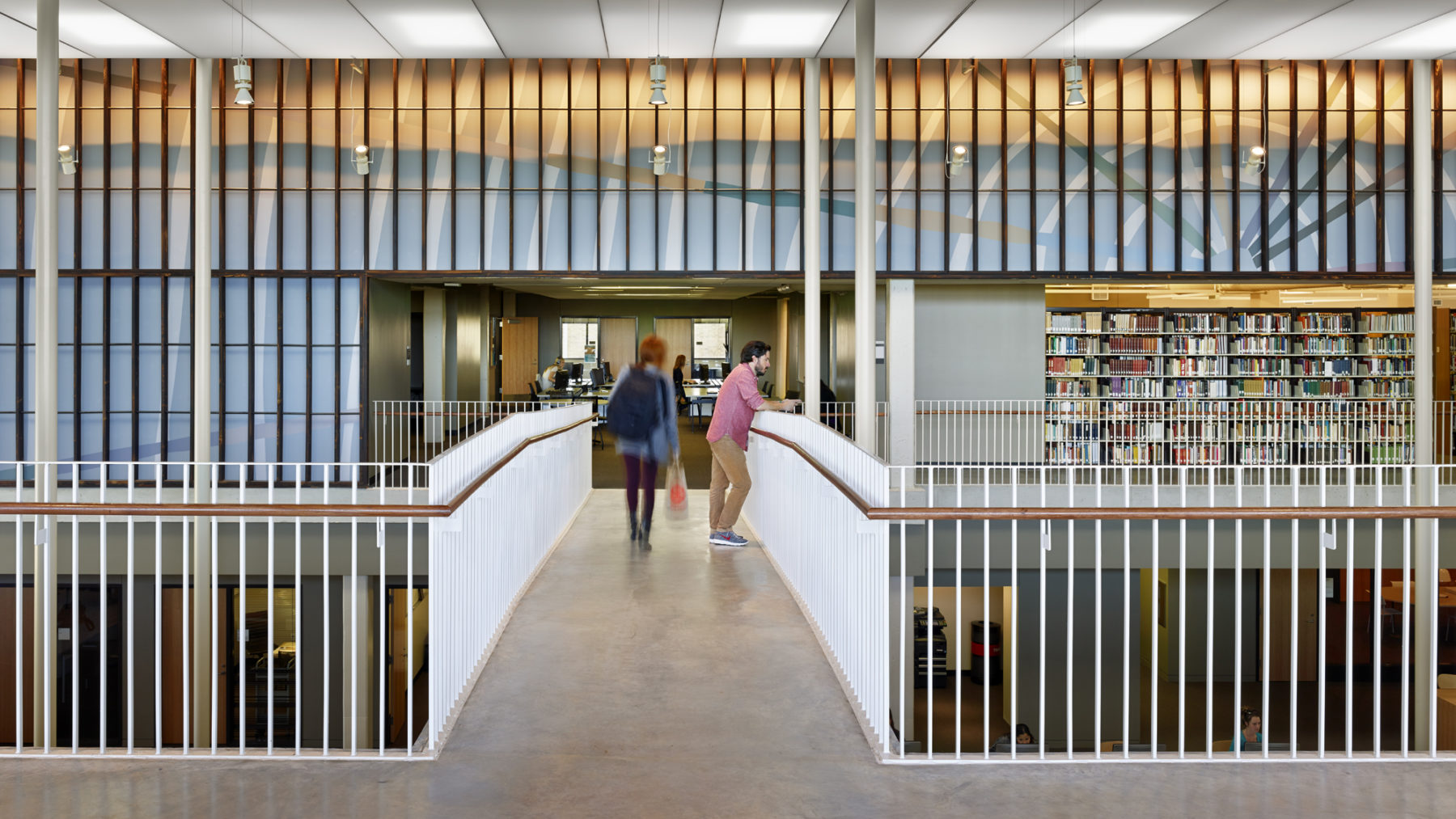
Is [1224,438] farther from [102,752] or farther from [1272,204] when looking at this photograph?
[102,752]

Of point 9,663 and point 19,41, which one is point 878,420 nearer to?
point 9,663

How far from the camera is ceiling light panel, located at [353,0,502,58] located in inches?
440

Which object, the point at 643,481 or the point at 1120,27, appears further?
the point at 1120,27

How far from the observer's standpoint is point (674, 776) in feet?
11.1

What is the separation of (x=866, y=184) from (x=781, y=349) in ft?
46.2

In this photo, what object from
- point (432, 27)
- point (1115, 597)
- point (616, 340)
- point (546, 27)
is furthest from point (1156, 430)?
point (616, 340)

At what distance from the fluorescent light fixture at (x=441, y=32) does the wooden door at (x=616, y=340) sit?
41.3 feet

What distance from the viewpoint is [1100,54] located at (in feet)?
41.9

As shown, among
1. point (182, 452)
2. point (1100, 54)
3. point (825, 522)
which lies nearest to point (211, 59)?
point (182, 452)

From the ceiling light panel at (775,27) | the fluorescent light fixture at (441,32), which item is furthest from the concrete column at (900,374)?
the fluorescent light fixture at (441,32)

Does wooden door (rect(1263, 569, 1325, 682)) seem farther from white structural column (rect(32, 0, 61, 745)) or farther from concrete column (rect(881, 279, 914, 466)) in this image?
white structural column (rect(32, 0, 61, 745))

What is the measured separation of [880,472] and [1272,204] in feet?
37.1

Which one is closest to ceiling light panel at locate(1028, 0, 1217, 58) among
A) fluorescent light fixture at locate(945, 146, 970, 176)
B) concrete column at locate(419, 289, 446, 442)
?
fluorescent light fixture at locate(945, 146, 970, 176)

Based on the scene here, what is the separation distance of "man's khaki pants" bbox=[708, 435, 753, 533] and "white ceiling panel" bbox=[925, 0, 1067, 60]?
19.8ft
